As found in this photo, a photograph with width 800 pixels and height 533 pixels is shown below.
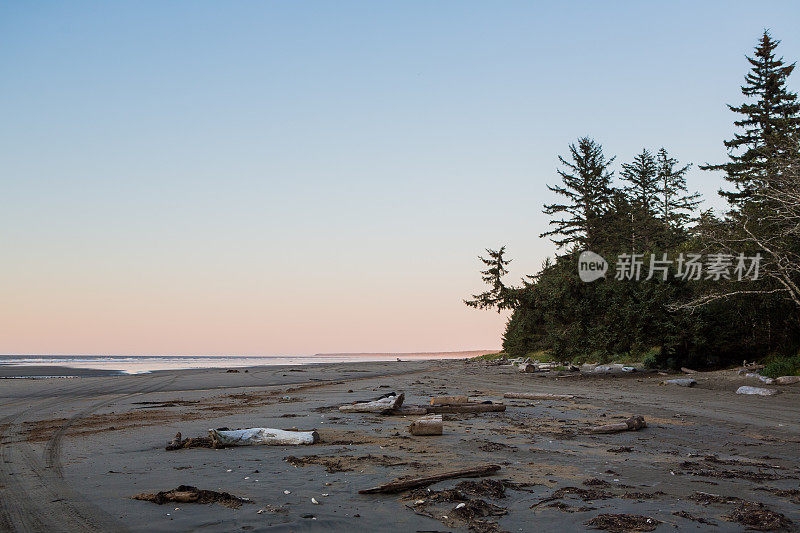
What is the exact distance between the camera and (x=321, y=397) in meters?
15.9

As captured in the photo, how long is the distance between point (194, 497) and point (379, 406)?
6863 millimetres

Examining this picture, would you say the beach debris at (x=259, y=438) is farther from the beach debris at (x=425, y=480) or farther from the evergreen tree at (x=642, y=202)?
the evergreen tree at (x=642, y=202)

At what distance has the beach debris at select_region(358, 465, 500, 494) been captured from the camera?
17.4ft

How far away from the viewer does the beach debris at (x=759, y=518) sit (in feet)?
14.4

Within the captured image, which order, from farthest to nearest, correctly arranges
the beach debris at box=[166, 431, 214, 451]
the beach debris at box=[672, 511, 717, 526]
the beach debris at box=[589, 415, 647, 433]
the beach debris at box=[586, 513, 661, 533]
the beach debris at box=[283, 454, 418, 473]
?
1. the beach debris at box=[589, 415, 647, 433]
2. the beach debris at box=[166, 431, 214, 451]
3. the beach debris at box=[283, 454, 418, 473]
4. the beach debris at box=[672, 511, 717, 526]
5. the beach debris at box=[586, 513, 661, 533]

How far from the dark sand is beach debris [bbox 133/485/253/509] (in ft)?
0.29

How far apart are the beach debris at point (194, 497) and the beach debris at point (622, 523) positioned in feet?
10.4

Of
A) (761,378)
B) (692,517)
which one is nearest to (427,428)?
(692,517)

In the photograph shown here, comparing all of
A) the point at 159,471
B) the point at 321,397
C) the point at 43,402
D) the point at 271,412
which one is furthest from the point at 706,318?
the point at 43,402

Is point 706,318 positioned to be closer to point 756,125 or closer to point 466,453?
point 466,453

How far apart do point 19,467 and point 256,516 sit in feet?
13.7

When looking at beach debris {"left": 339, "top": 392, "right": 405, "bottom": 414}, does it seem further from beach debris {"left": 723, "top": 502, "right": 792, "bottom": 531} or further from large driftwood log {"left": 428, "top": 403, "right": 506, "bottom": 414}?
beach debris {"left": 723, "top": 502, "right": 792, "bottom": 531}

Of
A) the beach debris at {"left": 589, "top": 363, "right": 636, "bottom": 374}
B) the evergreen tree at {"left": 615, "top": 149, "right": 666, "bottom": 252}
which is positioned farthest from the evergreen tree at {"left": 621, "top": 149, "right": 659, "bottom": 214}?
the beach debris at {"left": 589, "top": 363, "right": 636, "bottom": 374}

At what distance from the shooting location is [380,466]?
21.4 ft
